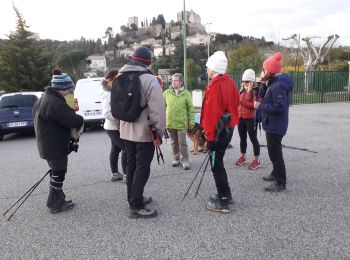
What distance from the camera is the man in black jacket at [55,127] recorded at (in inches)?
146

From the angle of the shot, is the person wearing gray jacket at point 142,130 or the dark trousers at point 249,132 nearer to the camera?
the person wearing gray jacket at point 142,130

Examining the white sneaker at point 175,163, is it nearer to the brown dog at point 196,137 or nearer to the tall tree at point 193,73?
the brown dog at point 196,137

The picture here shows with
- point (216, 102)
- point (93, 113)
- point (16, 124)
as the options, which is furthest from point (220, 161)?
point (16, 124)

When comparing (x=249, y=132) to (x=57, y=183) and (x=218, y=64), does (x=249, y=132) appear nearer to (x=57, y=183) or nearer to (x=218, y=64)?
(x=218, y=64)

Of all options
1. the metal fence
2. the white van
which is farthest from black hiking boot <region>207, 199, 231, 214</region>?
the metal fence

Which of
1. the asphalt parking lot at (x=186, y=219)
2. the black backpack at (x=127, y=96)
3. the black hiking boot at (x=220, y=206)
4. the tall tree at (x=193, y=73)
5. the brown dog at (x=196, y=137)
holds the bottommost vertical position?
the asphalt parking lot at (x=186, y=219)

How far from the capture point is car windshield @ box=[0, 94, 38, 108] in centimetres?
991

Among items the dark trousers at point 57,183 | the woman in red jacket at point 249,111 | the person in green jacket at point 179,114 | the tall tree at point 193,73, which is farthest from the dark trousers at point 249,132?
the tall tree at point 193,73

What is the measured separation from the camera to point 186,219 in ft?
12.2

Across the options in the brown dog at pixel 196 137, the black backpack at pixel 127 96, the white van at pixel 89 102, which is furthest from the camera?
the white van at pixel 89 102

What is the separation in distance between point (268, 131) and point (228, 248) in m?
1.92

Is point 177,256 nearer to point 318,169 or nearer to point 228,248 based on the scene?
point 228,248

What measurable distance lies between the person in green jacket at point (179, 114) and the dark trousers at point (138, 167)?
2.01 m

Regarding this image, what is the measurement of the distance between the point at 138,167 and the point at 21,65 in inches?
1107
